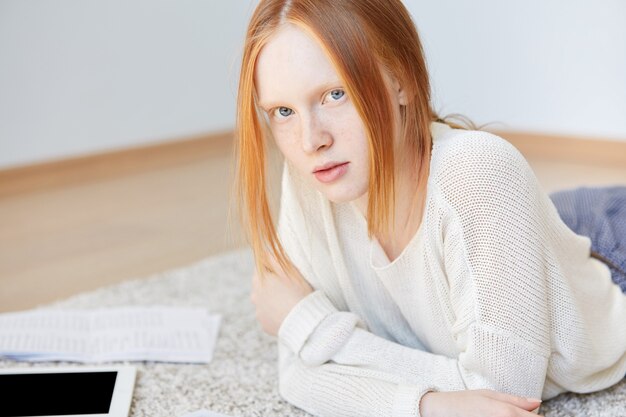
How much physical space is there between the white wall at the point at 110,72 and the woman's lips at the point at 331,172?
2163 millimetres

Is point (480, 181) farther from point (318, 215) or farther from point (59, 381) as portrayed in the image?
point (59, 381)

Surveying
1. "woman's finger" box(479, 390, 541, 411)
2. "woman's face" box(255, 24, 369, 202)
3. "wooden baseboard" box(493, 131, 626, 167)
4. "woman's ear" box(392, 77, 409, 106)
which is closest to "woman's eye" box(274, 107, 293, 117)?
"woman's face" box(255, 24, 369, 202)

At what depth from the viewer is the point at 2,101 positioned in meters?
2.97

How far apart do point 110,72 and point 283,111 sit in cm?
238

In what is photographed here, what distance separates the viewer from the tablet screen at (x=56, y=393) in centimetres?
125

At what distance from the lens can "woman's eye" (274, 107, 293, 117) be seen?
1.09m

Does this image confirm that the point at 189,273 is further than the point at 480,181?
Yes

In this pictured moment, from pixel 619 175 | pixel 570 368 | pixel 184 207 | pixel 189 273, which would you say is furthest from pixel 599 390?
pixel 619 175

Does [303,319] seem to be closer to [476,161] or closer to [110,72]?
[476,161]

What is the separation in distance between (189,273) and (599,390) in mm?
1010

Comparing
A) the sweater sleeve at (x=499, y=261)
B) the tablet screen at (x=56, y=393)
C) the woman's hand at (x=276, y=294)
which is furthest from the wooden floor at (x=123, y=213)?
the sweater sleeve at (x=499, y=261)

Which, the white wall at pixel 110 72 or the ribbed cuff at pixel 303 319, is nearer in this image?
the ribbed cuff at pixel 303 319

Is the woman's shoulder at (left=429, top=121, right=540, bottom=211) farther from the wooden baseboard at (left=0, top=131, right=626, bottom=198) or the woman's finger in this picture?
the wooden baseboard at (left=0, top=131, right=626, bottom=198)

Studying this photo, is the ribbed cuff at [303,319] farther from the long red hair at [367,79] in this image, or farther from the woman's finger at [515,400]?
the woman's finger at [515,400]
